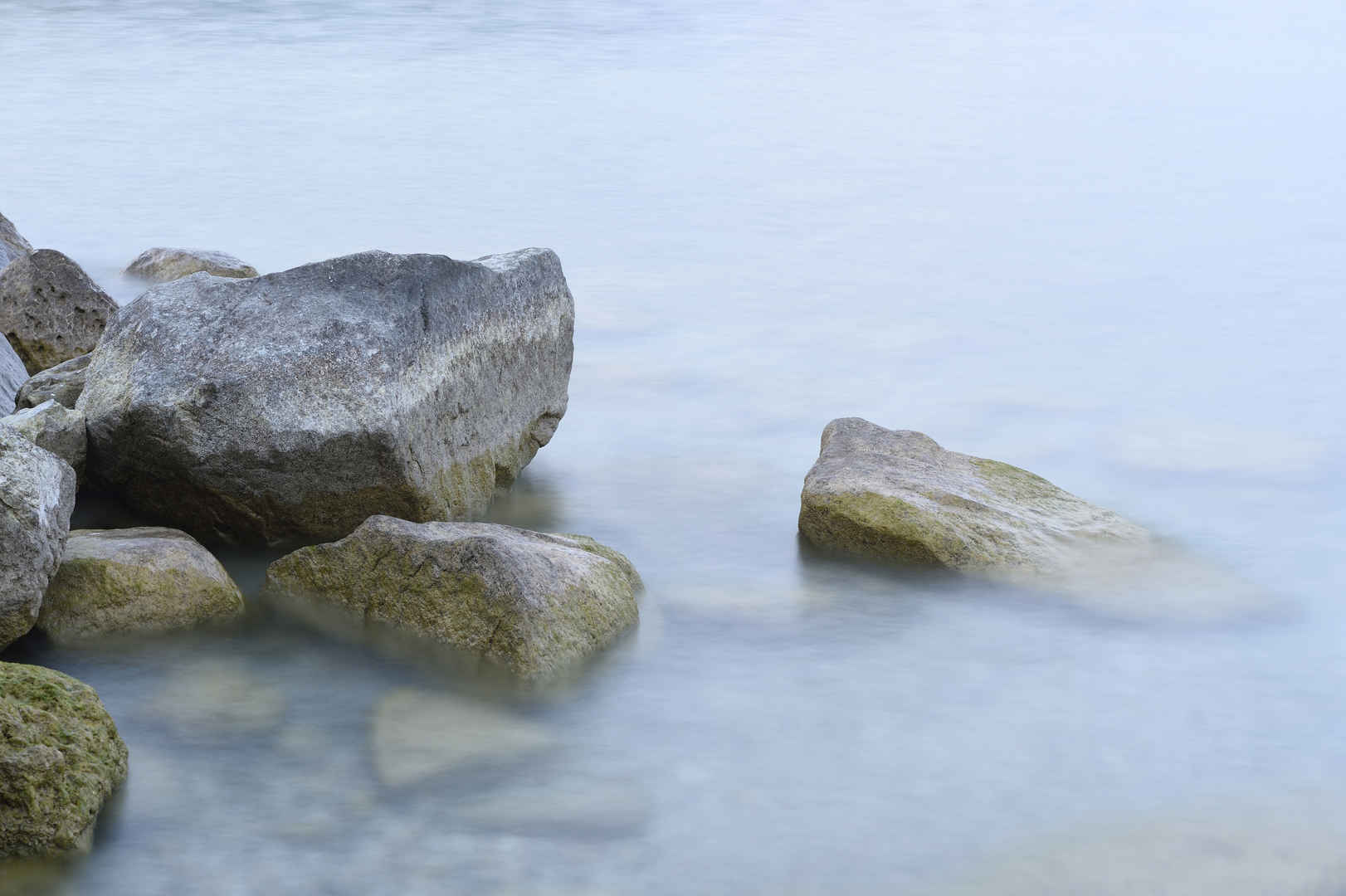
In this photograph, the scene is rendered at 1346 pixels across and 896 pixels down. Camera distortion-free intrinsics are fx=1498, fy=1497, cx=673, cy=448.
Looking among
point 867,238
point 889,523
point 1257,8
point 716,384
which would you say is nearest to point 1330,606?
point 889,523

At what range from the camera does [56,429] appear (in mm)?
4871

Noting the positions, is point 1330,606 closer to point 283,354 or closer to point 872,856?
point 872,856

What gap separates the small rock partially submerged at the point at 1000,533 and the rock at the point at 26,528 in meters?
2.59

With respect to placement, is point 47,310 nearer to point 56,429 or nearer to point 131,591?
point 56,429

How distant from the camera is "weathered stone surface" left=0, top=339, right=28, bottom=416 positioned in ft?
18.0

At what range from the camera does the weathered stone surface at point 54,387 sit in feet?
18.0

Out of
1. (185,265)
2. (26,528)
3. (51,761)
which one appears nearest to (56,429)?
(26,528)

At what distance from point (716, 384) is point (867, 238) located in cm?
411

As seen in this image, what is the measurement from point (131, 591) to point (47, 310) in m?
2.71

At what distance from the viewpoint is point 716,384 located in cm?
780

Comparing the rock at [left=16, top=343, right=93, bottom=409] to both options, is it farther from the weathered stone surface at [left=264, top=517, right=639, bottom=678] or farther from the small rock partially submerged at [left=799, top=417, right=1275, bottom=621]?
the small rock partially submerged at [left=799, top=417, right=1275, bottom=621]

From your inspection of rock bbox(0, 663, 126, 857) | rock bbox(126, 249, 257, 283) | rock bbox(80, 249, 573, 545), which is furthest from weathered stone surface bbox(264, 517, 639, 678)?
rock bbox(126, 249, 257, 283)

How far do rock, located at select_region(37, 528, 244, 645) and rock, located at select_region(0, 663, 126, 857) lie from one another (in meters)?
0.67

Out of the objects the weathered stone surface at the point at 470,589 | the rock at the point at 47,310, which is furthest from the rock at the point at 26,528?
the rock at the point at 47,310
